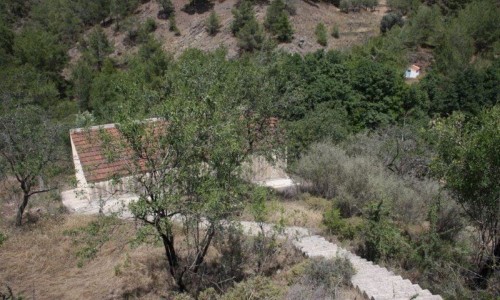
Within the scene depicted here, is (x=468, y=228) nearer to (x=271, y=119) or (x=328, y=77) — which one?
(x=271, y=119)

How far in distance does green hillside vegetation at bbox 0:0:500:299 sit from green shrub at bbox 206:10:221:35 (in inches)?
218

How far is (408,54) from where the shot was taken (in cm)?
4197

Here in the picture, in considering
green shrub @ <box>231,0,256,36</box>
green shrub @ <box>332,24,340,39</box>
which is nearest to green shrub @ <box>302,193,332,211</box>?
green shrub @ <box>231,0,256,36</box>

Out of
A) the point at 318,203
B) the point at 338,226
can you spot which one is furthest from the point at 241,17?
the point at 338,226

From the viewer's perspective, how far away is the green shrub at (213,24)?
4428cm

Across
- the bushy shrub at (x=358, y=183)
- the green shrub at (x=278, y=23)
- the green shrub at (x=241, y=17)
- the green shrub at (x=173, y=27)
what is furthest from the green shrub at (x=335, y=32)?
the bushy shrub at (x=358, y=183)

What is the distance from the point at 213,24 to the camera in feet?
146

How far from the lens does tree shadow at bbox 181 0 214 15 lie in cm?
5019

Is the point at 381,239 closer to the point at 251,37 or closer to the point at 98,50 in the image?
the point at 251,37

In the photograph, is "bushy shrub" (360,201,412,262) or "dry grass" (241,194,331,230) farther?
"dry grass" (241,194,331,230)

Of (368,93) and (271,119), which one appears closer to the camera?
(271,119)

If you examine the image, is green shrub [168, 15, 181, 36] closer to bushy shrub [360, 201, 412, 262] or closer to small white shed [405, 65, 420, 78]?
small white shed [405, 65, 420, 78]

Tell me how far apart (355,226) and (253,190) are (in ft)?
17.2

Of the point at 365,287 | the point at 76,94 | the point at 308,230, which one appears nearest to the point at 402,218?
the point at 308,230
